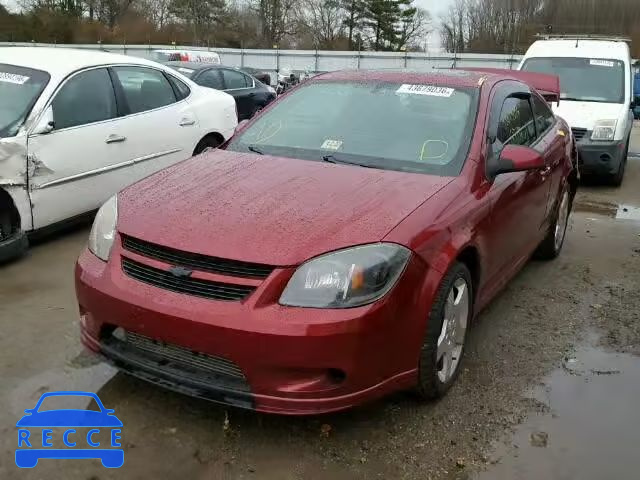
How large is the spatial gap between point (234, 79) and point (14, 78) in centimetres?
742

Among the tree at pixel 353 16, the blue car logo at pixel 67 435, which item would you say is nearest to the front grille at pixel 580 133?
the blue car logo at pixel 67 435

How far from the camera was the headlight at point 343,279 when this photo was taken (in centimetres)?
252

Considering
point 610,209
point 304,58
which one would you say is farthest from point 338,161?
point 304,58

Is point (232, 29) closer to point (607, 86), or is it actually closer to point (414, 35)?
point (414, 35)

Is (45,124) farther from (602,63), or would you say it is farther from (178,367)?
(602,63)

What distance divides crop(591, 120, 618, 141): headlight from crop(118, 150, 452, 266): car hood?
594cm

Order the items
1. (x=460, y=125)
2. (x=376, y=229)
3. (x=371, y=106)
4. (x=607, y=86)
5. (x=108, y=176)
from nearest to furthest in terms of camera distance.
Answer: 1. (x=376, y=229)
2. (x=460, y=125)
3. (x=371, y=106)
4. (x=108, y=176)
5. (x=607, y=86)

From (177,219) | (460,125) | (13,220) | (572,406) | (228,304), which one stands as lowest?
(572,406)

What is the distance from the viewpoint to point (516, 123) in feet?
13.9

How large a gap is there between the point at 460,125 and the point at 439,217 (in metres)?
0.93

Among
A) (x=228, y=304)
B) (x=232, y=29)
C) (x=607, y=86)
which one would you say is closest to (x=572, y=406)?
(x=228, y=304)

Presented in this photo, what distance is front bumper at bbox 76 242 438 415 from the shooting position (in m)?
2.47

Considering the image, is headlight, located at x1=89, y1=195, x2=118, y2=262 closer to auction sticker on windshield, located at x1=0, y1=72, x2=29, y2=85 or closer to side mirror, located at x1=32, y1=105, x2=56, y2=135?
side mirror, located at x1=32, y1=105, x2=56, y2=135

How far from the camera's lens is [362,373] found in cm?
258
